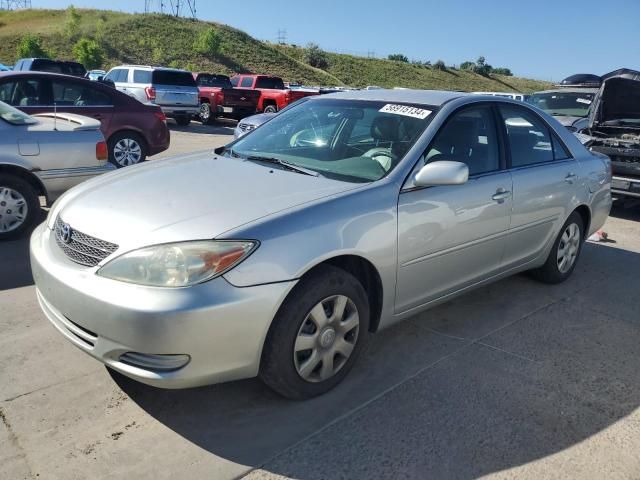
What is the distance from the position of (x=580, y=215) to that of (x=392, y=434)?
128 inches

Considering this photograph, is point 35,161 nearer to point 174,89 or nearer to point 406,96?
point 406,96

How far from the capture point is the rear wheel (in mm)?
8906

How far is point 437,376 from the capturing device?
10.8 ft

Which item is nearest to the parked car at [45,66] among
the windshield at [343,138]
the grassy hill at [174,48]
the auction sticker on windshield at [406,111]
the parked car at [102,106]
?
the parked car at [102,106]

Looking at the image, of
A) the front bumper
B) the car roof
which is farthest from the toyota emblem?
the car roof

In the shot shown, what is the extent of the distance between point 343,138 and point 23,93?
619 centimetres

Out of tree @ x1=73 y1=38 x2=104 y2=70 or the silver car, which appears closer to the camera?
the silver car

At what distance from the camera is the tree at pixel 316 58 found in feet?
210

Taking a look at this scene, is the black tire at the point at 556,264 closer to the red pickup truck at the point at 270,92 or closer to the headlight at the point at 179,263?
the headlight at the point at 179,263

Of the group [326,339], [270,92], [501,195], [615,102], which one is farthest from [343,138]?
[270,92]

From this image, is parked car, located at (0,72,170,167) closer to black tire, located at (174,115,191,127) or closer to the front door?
the front door

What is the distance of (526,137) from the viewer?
4.36 meters

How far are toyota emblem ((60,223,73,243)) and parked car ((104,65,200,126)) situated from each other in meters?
14.5

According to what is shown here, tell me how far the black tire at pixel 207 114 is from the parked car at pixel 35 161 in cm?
1443
